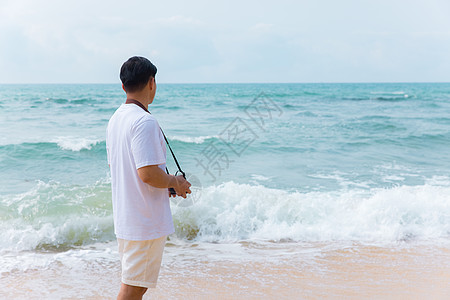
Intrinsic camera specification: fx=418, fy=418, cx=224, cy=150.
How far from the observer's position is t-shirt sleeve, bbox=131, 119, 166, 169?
6.08 ft

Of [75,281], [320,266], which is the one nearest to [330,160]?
[320,266]

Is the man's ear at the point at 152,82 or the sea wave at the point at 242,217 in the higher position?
the man's ear at the point at 152,82

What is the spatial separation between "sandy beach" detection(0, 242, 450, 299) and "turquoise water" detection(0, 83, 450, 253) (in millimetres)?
535

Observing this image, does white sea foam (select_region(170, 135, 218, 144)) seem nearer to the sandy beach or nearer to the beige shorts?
the sandy beach

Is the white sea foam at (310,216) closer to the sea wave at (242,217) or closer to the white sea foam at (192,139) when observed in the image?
the sea wave at (242,217)

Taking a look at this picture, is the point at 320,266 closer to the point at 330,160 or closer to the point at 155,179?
the point at 155,179

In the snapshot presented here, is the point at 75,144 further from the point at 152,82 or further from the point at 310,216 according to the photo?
the point at 152,82

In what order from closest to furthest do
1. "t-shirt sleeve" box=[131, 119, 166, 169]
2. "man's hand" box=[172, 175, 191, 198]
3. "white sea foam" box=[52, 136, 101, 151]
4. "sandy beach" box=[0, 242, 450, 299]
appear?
"t-shirt sleeve" box=[131, 119, 166, 169] → "man's hand" box=[172, 175, 191, 198] → "sandy beach" box=[0, 242, 450, 299] → "white sea foam" box=[52, 136, 101, 151]

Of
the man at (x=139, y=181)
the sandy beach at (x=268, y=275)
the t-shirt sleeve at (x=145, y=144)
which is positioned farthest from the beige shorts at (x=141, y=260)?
the sandy beach at (x=268, y=275)

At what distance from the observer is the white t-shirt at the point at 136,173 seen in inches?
73.4

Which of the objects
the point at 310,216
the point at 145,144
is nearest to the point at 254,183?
the point at 310,216

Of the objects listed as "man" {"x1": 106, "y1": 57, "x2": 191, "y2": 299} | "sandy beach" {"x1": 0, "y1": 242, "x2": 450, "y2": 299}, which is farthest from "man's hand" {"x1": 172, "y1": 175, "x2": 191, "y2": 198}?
"sandy beach" {"x1": 0, "y1": 242, "x2": 450, "y2": 299}

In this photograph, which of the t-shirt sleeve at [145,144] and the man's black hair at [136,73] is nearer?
the t-shirt sleeve at [145,144]

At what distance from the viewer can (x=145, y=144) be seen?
1853mm
